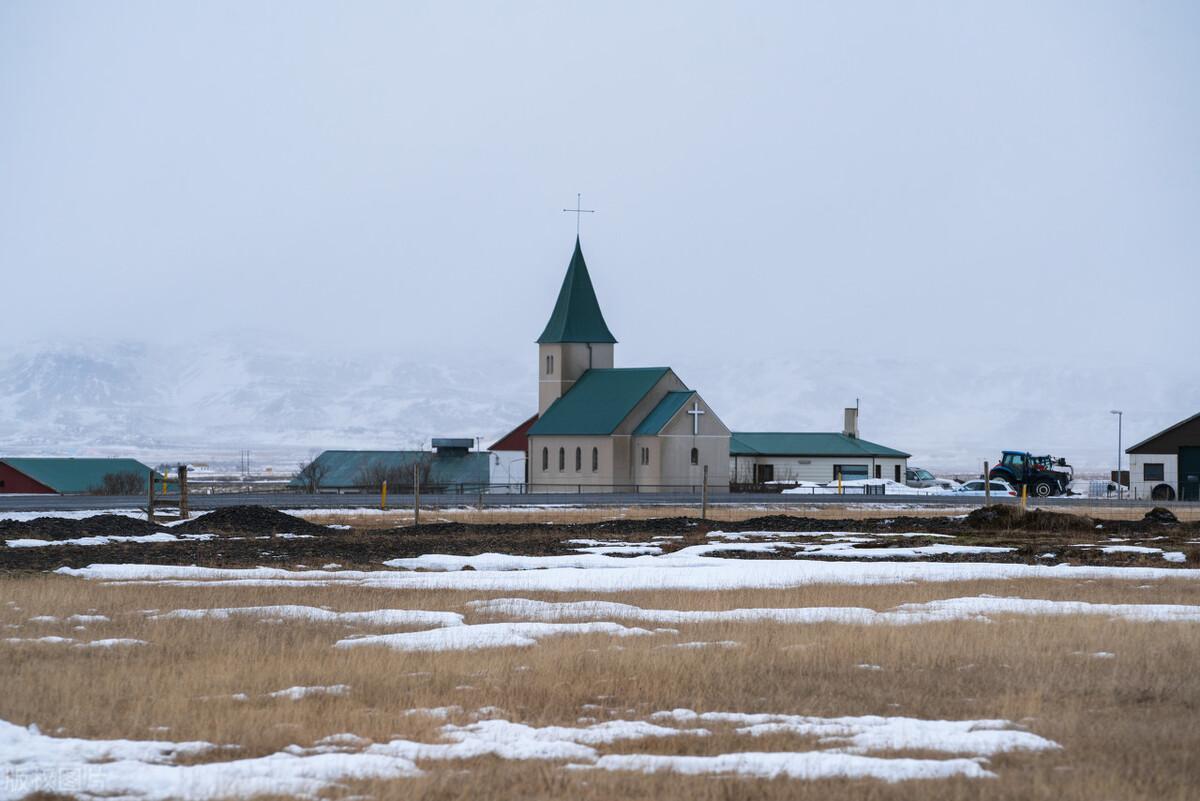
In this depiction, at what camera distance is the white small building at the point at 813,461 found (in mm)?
113000

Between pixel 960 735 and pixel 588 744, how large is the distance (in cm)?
290

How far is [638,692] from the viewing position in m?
14.7

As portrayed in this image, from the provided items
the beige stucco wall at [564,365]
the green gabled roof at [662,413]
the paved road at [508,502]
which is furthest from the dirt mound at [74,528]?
the beige stucco wall at [564,365]

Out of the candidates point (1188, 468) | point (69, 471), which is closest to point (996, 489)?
point (1188, 468)

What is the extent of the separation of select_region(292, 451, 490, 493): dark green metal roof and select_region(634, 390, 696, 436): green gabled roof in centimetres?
1404

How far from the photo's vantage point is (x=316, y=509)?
61906 mm

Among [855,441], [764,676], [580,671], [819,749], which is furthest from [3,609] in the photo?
[855,441]

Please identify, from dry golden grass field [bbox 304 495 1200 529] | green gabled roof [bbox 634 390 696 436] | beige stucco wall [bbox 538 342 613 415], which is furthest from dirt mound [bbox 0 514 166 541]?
beige stucco wall [bbox 538 342 613 415]

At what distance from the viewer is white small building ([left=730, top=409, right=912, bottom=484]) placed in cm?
11300

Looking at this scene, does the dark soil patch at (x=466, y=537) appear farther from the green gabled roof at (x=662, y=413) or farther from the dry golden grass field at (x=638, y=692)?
the green gabled roof at (x=662, y=413)

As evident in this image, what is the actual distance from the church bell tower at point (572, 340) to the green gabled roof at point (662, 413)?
939cm

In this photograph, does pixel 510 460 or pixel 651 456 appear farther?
pixel 510 460

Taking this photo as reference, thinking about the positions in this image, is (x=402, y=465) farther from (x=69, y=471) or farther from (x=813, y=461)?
(x=813, y=461)

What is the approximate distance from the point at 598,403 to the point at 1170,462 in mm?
34052
